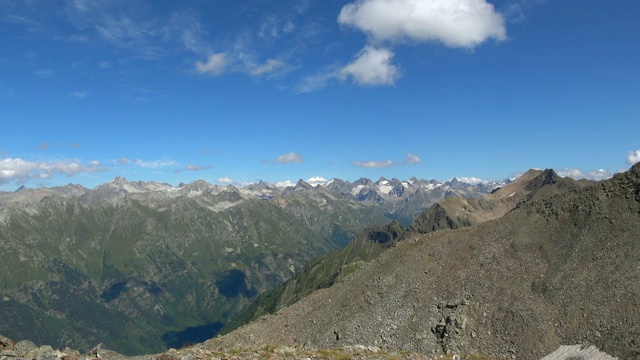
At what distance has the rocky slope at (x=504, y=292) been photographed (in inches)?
2023

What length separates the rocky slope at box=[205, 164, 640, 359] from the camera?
51.4m

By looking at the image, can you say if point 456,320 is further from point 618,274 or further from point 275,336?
point 275,336

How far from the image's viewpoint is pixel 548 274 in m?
59.8

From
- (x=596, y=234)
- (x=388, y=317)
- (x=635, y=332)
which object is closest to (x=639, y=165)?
(x=596, y=234)

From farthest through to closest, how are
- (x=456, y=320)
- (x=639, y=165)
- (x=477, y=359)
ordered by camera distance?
(x=639, y=165) < (x=456, y=320) < (x=477, y=359)

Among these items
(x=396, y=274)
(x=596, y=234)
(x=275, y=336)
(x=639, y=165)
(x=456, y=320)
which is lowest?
(x=275, y=336)

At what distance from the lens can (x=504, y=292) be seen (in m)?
59.6

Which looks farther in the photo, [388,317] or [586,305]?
[388,317]

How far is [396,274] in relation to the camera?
A: 7269 cm

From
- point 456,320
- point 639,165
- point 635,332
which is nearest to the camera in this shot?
point 635,332

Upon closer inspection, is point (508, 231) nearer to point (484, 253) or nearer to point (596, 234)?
point (484, 253)

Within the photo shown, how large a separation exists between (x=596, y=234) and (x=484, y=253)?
1572cm

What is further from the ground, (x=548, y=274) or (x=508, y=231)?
(x=508, y=231)

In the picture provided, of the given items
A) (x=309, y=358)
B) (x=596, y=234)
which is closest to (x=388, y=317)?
(x=309, y=358)
